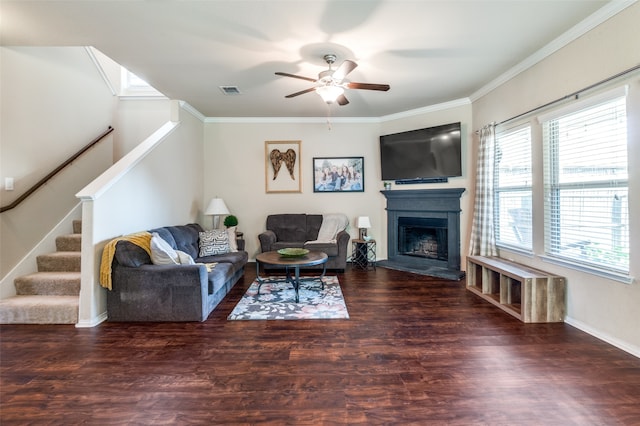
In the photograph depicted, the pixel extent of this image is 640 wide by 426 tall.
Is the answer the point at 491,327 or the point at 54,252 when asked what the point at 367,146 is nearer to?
the point at 491,327

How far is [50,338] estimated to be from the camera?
2594 millimetres

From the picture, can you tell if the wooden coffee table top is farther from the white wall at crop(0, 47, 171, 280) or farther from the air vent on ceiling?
the white wall at crop(0, 47, 171, 280)

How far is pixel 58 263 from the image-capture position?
132 inches

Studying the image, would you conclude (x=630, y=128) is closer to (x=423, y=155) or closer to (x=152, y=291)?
(x=423, y=155)

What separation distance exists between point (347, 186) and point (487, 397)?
4.24m

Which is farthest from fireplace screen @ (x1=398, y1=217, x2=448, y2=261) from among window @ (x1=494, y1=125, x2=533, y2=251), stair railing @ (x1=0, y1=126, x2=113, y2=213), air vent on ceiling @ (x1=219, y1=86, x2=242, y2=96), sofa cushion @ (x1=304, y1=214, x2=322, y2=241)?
stair railing @ (x1=0, y1=126, x2=113, y2=213)

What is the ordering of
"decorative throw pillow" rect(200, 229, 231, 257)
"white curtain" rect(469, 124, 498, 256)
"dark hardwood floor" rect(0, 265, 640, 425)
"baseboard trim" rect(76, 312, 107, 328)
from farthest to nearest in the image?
1. "decorative throw pillow" rect(200, 229, 231, 257)
2. "white curtain" rect(469, 124, 498, 256)
3. "baseboard trim" rect(76, 312, 107, 328)
4. "dark hardwood floor" rect(0, 265, 640, 425)

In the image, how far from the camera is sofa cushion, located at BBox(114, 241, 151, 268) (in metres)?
2.91

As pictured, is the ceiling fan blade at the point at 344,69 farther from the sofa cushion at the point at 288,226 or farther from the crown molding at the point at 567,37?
the sofa cushion at the point at 288,226

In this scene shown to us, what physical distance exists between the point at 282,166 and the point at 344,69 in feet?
10.2

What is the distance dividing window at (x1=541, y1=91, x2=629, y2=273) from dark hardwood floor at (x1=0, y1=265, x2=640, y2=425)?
31.2 inches

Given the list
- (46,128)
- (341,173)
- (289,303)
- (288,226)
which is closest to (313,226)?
(288,226)

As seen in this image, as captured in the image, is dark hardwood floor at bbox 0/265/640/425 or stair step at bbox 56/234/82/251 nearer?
dark hardwood floor at bbox 0/265/640/425

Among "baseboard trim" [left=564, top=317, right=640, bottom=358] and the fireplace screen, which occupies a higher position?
the fireplace screen
